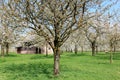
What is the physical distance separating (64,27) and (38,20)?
69.1 inches

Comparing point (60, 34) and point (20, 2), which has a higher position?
point (20, 2)

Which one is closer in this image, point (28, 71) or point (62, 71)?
point (28, 71)

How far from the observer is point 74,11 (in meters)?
13.6

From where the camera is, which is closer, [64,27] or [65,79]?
[65,79]

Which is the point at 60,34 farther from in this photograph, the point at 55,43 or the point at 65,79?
the point at 65,79

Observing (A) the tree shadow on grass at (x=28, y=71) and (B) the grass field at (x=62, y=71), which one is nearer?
(B) the grass field at (x=62, y=71)

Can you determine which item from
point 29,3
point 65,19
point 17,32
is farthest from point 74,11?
point 17,32

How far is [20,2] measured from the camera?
13281 mm

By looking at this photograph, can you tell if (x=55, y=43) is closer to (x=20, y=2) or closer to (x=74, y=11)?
(x=74, y=11)

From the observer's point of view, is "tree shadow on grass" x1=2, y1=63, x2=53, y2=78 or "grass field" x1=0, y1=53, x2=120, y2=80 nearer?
"grass field" x1=0, y1=53, x2=120, y2=80

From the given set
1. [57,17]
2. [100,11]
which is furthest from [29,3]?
[100,11]

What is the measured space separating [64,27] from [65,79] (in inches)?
132

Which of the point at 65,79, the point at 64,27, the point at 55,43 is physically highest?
the point at 64,27

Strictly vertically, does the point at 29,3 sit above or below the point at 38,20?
above
